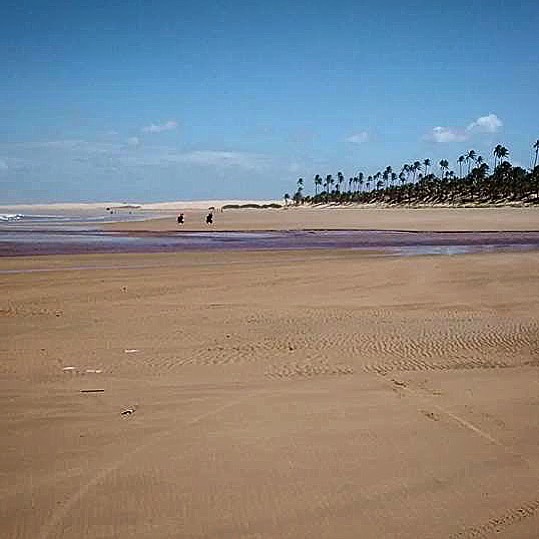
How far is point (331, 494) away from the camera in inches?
161

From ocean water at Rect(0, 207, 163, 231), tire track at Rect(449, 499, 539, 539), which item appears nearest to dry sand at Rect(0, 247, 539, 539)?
tire track at Rect(449, 499, 539, 539)

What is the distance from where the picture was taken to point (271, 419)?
5504mm

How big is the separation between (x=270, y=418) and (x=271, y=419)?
29mm

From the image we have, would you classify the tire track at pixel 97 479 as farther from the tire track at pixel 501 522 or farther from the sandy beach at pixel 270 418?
the tire track at pixel 501 522

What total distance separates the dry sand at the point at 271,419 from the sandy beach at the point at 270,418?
0.06 ft

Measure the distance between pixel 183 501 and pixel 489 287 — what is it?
11260 mm

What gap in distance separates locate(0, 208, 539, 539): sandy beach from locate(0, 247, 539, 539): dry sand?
0.06 feet

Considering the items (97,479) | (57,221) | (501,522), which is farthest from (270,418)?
(57,221)

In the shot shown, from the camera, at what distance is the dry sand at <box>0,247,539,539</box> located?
12.7ft

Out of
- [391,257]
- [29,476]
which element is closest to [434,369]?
[29,476]

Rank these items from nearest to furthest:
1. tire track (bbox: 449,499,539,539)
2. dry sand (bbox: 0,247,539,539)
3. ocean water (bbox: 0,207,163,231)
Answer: tire track (bbox: 449,499,539,539) < dry sand (bbox: 0,247,539,539) < ocean water (bbox: 0,207,163,231)

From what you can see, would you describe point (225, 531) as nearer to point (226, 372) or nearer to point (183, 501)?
point (183, 501)

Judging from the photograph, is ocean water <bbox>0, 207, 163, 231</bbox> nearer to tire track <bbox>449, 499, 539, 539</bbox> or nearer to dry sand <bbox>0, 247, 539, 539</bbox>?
dry sand <bbox>0, 247, 539, 539</bbox>

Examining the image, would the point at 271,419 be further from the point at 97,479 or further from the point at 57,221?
the point at 57,221
